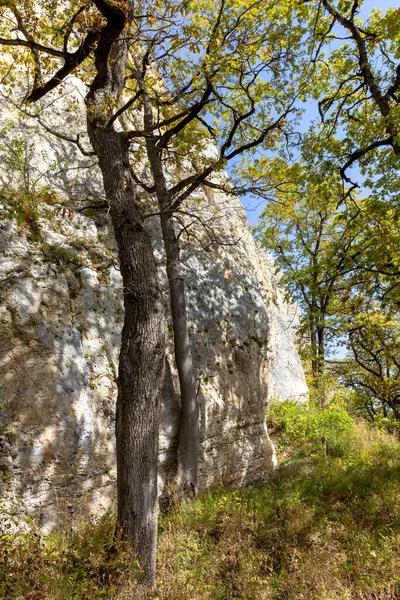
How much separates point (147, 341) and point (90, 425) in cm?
188

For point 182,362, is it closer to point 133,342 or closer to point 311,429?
point 133,342

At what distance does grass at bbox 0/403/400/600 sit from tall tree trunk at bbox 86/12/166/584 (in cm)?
37

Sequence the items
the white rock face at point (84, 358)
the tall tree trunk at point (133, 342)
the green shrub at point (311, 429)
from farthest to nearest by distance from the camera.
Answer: the green shrub at point (311, 429) < the white rock face at point (84, 358) < the tall tree trunk at point (133, 342)

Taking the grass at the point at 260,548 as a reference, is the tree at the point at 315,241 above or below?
above

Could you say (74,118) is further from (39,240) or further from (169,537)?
(169,537)

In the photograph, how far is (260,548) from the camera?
4.93 m

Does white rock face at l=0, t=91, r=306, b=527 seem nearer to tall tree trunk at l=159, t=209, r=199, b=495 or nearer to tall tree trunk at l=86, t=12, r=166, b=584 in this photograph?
tall tree trunk at l=159, t=209, r=199, b=495

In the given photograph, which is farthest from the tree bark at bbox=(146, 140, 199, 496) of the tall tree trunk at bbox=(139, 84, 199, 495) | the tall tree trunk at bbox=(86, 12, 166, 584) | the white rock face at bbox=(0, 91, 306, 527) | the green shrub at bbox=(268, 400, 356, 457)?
the green shrub at bbox=(268, 400, 356, 457)

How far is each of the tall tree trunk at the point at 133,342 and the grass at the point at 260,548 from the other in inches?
14.7

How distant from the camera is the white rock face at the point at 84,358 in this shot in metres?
4.66

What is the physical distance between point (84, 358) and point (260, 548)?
3.52 metres

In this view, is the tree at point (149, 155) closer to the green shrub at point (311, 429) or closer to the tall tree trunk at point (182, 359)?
the tall tree trunk at point (182, 359)

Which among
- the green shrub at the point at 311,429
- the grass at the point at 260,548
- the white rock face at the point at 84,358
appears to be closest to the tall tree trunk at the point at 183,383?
the white rock face at the point at 84,358

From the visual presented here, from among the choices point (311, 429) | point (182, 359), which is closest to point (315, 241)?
point (311, 429)
